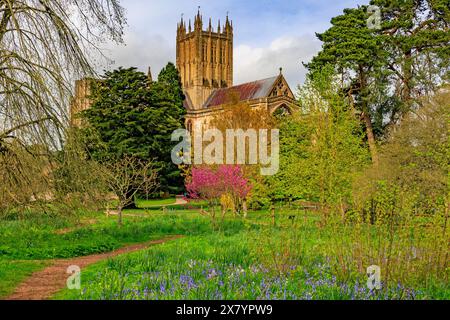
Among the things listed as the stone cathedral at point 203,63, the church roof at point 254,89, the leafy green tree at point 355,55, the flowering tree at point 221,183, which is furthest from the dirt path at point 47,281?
the stone cathedral at point 203,63

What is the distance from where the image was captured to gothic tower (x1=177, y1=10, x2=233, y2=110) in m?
82.8

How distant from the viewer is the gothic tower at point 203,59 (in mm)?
82812

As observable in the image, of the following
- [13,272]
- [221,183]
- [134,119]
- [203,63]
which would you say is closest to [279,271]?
[13,272]

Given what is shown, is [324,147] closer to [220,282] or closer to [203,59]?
[220,282]

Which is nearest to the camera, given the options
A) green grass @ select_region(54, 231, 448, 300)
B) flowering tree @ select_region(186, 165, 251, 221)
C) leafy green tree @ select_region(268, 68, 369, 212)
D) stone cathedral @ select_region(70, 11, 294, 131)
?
green grass @ select_region(54, 231, 448, 300)

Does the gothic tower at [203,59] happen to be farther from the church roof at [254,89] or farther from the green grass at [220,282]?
the green grass at [220,282]

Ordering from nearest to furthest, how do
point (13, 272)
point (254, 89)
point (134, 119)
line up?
point (13, 272)
point (134, 119)
point (254, 89)

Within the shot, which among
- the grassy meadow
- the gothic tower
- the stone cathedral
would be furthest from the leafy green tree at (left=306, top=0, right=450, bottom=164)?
the gothic tower

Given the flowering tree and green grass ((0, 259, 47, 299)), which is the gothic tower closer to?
the flowering tree

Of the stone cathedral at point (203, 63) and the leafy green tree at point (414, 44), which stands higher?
the stone cathedral at point (203, 63)

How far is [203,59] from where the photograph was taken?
278 ft

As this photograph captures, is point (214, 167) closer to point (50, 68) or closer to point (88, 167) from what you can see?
point (88, 167)

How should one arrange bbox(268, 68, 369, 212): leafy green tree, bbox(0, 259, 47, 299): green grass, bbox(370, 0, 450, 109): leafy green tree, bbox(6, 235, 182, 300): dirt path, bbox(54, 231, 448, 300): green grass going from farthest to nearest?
bbox(370, 0, 450, 109): leafy green tree → bbox(268, 68, 369, 212): leafy green tree → bbox(0, 259, 47, 299): green grass → bbox(6, 235, 182, 300): dirt path → bbox(54, 231, 448, 300): green grass

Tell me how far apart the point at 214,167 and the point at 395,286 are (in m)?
18.7
